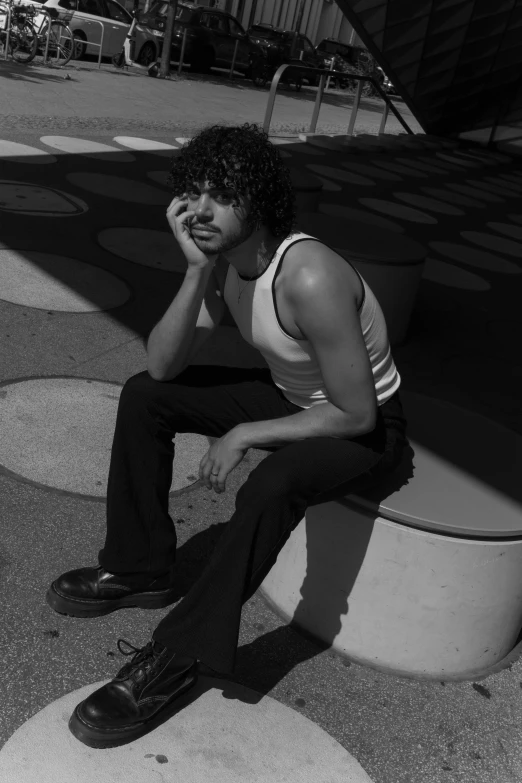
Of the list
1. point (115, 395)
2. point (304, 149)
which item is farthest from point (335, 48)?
point (115, 395)

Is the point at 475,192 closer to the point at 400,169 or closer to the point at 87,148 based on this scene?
the point at 400,169

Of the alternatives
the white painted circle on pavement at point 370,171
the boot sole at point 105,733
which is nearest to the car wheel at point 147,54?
the white painted circle on pavement at point 370,171

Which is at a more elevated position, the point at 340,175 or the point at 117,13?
the point at 117,13

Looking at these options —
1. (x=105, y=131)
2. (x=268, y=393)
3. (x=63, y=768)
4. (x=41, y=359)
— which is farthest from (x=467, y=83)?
(x=63, y=768)

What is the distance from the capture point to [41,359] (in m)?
4.07

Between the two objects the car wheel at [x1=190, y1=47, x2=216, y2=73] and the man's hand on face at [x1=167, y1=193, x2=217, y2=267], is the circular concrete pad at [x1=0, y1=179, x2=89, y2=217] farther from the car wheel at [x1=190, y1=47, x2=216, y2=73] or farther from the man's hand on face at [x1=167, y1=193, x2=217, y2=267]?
the car wheel at [x1=190, y1=47, x2=216, y2=73]

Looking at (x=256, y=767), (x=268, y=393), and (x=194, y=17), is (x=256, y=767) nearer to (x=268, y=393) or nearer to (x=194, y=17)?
(x=268, y=393)

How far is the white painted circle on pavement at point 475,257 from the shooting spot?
7438 mm

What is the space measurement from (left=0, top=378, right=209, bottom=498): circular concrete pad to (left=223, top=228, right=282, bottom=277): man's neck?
1155 millimetres

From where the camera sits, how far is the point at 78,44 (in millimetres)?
19641

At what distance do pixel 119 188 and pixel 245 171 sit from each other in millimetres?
5588

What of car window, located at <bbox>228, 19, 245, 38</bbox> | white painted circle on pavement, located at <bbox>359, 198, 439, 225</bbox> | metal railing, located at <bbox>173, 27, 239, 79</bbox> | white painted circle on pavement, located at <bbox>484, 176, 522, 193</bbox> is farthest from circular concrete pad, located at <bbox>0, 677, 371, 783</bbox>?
car window, located at <bbox>228, 19, 245, 38</bbox>

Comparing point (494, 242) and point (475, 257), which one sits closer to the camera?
point (475, 257)

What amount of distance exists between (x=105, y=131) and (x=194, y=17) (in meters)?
14.1
